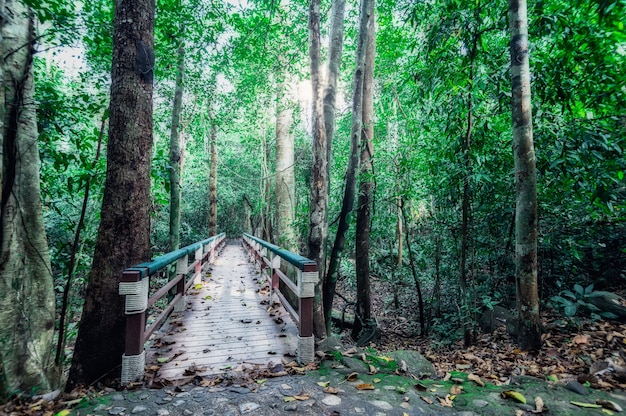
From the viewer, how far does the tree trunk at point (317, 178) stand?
4.71m

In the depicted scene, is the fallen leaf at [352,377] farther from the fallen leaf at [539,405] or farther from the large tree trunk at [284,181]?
the large tree trunk at [284,181]

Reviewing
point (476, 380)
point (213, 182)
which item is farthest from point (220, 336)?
point (213, 182)

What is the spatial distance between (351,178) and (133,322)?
3887 millimetres

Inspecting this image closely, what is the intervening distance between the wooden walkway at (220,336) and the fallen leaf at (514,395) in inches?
86.7

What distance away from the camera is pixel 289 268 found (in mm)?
7188

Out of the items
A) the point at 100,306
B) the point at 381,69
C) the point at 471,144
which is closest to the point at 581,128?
the point at 471,144

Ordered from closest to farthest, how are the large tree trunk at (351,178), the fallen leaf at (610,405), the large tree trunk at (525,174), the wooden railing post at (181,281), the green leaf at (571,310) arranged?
the fallen leaf at (610,405) → the large tree trunk at (525,174) → the green leaf at (571,310) → the wooden railing post at (181,281) → the large tree trunk at (351,178)

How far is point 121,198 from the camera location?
338 centimetres

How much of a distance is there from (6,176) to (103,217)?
1060 mm

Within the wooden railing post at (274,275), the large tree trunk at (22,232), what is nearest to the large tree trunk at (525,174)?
the wooden railing post at (274,275)

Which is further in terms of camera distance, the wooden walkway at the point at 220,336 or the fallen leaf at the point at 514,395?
the wooden walkway at the point at 220,336

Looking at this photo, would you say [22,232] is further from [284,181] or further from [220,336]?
[284,181]

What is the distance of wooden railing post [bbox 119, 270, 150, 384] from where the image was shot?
2922 millimetres

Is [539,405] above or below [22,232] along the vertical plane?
below
